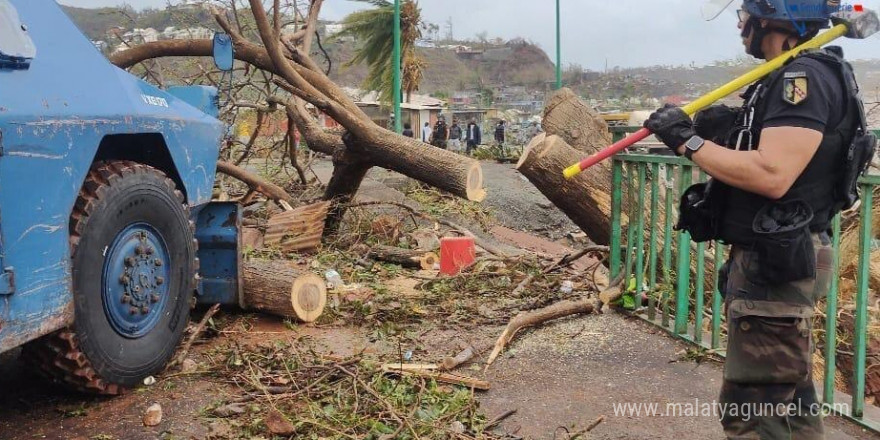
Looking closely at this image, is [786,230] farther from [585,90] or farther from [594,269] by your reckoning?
[585,90]

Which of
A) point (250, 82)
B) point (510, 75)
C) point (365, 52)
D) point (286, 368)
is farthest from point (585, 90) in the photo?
point (286, 368)

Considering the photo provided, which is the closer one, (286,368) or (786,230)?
(786,230)

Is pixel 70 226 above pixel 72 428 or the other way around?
above

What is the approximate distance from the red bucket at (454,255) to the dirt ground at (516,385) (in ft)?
5.72

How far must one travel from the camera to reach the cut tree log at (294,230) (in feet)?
25.7

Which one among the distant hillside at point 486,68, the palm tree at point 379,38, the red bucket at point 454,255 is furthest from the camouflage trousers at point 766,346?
the distant hillside at point 486,68

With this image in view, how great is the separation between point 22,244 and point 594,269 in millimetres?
4251

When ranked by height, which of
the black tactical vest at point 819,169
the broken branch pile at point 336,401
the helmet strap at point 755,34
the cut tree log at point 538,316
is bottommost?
the broken branch pile at point 336,401

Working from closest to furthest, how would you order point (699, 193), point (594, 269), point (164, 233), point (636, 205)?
1. point (699, 193)
2. point (164, 233)
3. point (636, 205)
4. point (594, 269)

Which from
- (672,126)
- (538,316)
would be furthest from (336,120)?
(672,126)

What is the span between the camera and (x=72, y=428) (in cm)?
340

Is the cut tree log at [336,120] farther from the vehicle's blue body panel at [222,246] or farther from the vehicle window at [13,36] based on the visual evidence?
the vehicle window at [13,36]

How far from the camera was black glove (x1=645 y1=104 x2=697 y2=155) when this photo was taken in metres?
2.58

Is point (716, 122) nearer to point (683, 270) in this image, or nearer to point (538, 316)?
point (683, 270)
